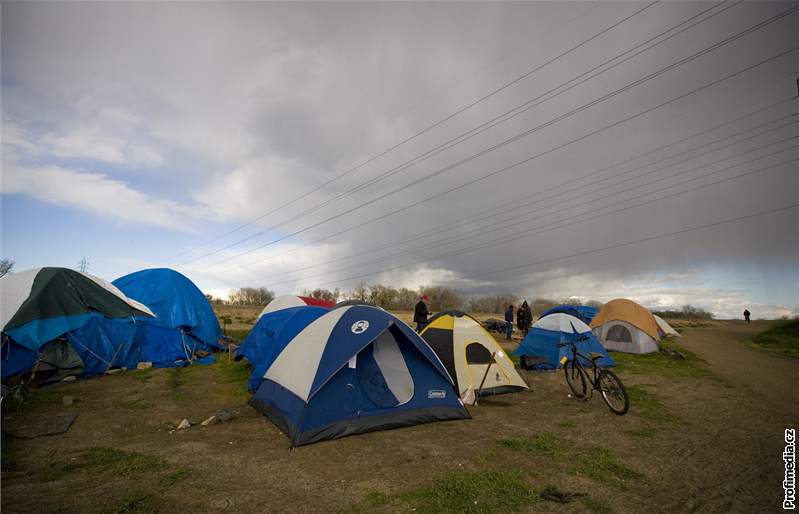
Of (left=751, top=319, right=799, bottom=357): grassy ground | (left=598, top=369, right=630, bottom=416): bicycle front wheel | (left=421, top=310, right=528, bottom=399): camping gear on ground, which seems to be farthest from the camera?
(left=751, top=319, right=799, bottom=357): grassy ground

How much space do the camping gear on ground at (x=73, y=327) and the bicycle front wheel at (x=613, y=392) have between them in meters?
14.2

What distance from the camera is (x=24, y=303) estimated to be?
9969 millimetres

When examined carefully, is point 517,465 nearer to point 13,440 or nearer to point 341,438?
point 341,438

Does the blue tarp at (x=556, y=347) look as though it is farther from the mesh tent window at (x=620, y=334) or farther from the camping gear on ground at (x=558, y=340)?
the mesh tent window at (x=620, y=334)

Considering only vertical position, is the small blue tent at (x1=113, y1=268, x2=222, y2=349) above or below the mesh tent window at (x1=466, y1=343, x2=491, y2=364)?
above

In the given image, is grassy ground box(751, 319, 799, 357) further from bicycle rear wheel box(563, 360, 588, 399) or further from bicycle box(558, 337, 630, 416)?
bicycle box(558, 337, 630, 416)

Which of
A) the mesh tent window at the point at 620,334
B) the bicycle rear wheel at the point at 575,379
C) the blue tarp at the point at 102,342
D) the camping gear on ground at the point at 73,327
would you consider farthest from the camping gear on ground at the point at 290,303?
the mesh tent window at the point at 620,334

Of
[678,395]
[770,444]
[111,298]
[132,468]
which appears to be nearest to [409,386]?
[132,468]

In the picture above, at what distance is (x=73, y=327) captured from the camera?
10516mm

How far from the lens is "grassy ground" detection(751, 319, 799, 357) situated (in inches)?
816

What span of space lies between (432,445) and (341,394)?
1931mm

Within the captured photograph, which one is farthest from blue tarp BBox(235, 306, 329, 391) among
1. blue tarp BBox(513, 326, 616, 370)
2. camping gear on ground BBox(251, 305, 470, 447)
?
blue tarp BBox(513, 326, 616, 370)

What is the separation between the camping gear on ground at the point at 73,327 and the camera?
31.4 feet

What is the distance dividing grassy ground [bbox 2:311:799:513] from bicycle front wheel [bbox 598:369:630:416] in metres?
0.25
